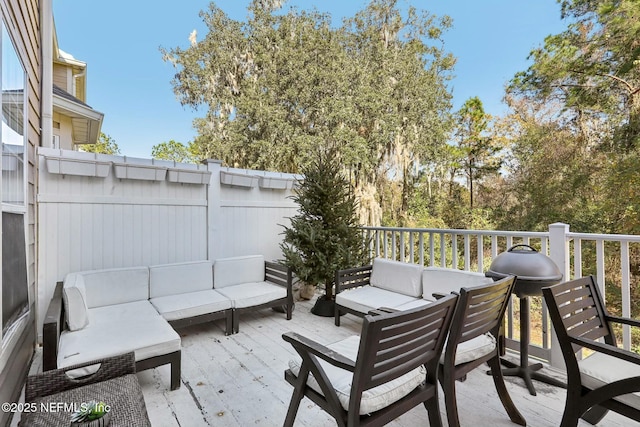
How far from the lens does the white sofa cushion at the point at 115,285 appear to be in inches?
125

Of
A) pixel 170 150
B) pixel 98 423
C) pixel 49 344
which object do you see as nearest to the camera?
pixel 98 423

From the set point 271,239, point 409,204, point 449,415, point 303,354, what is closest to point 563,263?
point 449,415

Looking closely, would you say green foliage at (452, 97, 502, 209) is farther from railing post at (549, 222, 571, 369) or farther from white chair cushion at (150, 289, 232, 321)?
white chair cushion at (150, 289, 232, 321)

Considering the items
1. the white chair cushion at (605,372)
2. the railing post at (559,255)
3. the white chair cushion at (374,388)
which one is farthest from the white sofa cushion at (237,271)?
the white chair cushion at (605,372)

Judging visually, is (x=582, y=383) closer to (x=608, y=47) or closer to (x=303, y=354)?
(x=303, y=354)

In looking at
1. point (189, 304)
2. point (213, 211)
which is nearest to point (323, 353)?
point (189, 304)

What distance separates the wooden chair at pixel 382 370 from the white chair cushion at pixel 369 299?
1614 millimetres

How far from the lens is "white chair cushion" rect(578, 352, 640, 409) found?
1587 mm

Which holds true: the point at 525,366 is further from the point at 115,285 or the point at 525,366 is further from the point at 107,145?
the point at 107,145

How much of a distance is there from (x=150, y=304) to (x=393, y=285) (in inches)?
107

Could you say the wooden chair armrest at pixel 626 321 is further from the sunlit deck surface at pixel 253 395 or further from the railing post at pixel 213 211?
the railing post at pixel 213 211

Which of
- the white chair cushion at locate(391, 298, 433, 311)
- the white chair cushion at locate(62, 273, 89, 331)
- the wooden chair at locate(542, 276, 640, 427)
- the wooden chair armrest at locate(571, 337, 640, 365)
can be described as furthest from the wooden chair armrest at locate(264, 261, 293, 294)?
the wooden chair armrest at locate(571, 337, 640, 365)

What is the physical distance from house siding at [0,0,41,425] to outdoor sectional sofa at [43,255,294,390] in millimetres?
223

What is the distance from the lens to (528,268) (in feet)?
7.24
